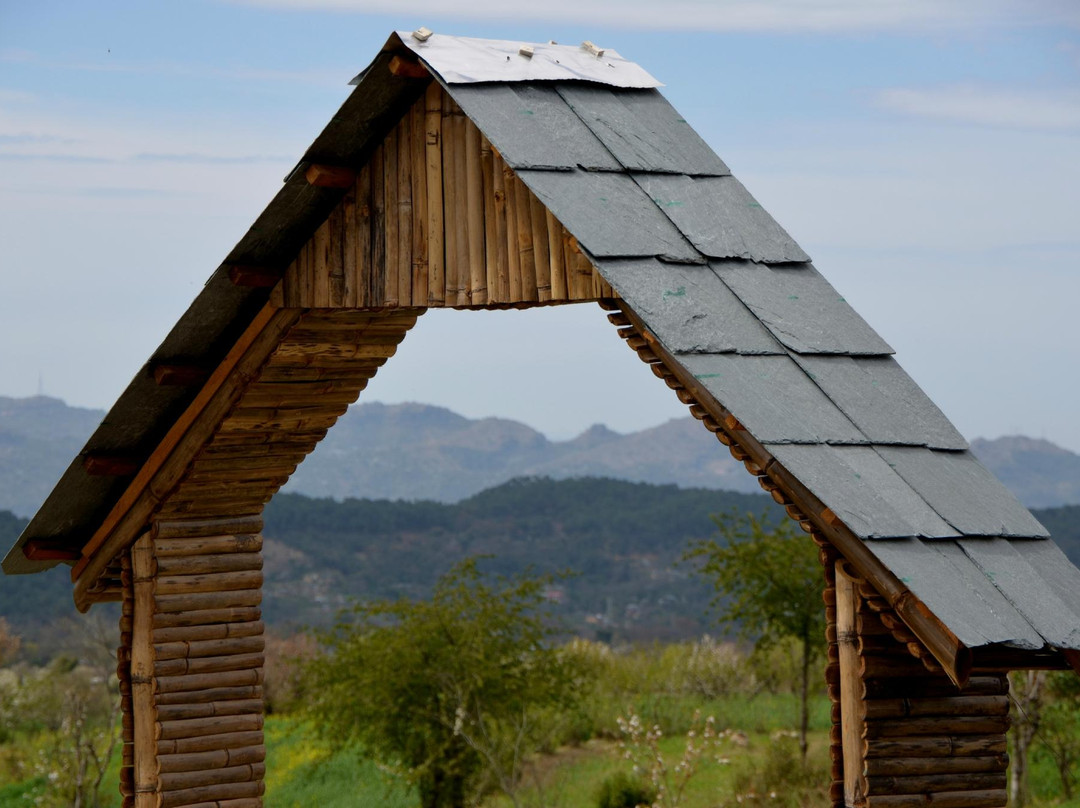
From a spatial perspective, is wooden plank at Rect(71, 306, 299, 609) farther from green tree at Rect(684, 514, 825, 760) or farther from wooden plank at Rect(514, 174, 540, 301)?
green tree at Rect(684, 514, 825, 760)

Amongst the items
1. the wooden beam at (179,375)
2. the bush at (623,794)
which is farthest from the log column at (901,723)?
the bush at (623,794)

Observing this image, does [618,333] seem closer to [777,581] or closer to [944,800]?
[944,800]

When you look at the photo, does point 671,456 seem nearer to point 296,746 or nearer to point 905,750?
point 296,746

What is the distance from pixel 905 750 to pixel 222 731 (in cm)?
332

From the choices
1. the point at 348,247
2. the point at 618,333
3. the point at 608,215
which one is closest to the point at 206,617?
the point at 348,247

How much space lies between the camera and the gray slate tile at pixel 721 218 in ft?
12.2

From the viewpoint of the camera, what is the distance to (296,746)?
17.1m

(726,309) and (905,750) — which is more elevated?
(726,309)

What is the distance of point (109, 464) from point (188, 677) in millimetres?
977

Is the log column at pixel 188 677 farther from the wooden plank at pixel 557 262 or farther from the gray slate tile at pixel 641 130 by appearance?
the gray slate tile at pixel 641 130

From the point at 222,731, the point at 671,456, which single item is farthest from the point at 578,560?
the point at 222,731

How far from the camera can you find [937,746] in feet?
11.3

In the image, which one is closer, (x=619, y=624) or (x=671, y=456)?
(x=619, y=624)

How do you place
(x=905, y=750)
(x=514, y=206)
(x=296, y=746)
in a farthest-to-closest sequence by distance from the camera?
(x=296, y=746) < (x=514, y=206) < (x=905, y=750)
